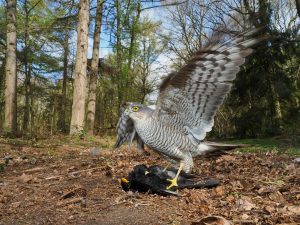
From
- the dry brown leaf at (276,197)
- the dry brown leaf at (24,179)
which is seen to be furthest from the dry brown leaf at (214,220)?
the dry brown leaf at (24,179)

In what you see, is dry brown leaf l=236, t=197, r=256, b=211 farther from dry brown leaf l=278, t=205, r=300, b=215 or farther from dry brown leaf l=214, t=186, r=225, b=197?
dry brown leaf l=214, t=186, r=225, b=197

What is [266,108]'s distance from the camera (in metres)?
18.6

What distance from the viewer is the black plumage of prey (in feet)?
14.4

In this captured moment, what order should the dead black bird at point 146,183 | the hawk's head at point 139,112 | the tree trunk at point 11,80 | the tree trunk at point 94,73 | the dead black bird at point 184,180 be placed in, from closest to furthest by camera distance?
the dead black bird at point 146,183
the hawk's head at point 139,112
the dead black bird at point 184,180
the tree trunk at point 11,80
the tree trunk at point 94,73

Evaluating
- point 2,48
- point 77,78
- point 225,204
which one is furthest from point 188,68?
point 2,48

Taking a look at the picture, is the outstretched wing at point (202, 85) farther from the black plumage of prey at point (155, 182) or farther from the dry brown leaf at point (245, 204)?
the dry brown leaf at point (245, 204)

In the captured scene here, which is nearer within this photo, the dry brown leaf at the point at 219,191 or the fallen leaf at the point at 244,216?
the fallen leaf at the point at 244,216

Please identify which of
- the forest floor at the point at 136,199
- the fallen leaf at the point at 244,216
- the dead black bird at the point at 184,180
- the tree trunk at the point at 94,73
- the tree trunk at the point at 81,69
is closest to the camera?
the fallen leaf at the point at 244,216

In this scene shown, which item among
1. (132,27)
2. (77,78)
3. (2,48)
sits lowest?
(77,78)

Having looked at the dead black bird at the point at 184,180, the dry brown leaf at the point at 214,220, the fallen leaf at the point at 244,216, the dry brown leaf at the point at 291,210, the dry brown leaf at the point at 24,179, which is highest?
the dead black bird at the point at 184,180

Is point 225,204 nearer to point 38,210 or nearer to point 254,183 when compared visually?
point 254,183

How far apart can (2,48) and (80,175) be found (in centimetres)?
2214

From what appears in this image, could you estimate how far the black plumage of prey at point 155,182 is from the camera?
440 cm

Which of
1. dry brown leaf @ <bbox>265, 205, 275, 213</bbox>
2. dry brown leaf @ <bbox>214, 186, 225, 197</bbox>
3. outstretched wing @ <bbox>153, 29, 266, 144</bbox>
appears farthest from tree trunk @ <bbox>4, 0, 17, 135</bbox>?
dry brown leaf @ <bbox>265, 205, 275, 213</bbox>
